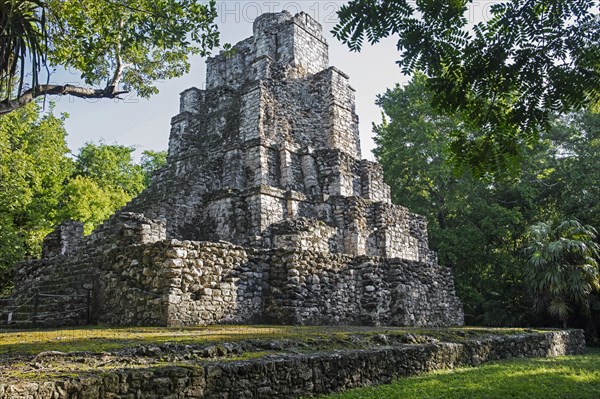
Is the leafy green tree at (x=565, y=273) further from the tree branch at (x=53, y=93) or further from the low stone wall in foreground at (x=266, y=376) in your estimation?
the tree branch at (x=53, y=93)

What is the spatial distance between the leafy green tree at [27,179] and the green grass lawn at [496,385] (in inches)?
631

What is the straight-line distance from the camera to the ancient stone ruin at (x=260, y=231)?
9672 millimetres

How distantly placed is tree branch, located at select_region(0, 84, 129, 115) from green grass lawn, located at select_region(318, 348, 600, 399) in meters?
5.96

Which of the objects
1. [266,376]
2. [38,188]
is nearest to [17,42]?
[266,376]

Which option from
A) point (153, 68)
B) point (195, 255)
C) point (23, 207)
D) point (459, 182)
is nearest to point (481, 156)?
point (195, 255)

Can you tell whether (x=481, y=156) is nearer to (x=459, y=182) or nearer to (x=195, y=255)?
(x=195, y=255)

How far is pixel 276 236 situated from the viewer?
12.9 metres

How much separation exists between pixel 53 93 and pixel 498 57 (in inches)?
277

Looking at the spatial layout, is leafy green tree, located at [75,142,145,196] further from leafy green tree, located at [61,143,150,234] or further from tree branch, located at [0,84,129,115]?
tree branch, located at [0,84,129,115]

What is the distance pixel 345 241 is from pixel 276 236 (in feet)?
8.91

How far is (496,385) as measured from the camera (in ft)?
21.1

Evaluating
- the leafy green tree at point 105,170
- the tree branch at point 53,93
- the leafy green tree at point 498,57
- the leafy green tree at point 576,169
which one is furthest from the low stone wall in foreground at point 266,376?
the leafy green tree at point 105,170

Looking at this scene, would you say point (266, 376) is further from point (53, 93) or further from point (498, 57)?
point (53, 93)

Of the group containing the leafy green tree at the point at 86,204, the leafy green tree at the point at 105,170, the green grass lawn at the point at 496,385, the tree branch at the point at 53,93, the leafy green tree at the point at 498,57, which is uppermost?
the leafy green tree at the point at 105,170
